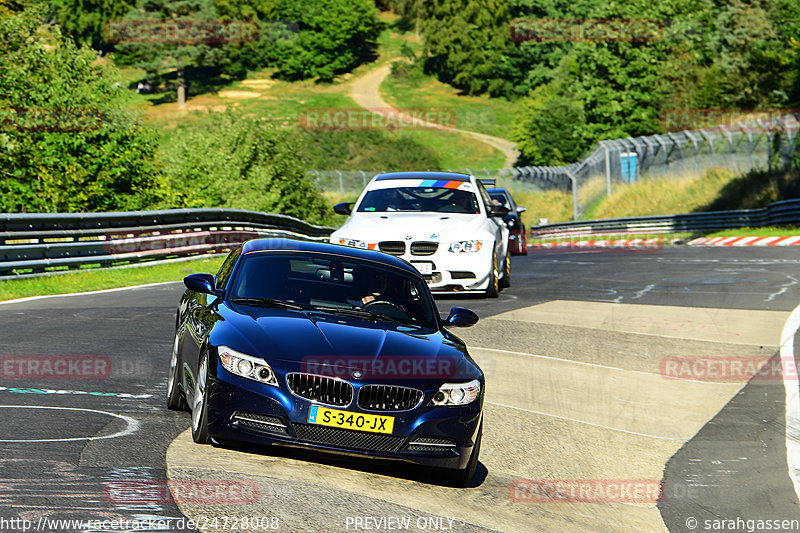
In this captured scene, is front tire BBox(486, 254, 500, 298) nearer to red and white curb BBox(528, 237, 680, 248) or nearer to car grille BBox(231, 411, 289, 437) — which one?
car grille BBox(231, 411, 289, 437)

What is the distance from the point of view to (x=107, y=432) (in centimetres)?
671

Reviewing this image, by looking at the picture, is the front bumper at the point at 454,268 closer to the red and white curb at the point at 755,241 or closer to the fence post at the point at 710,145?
the red and white curb at the point at 755,241

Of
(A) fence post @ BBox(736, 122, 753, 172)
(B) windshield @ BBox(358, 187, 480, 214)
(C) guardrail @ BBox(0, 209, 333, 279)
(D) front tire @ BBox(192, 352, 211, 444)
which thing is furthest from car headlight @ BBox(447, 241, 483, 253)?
(A) fence post @ BBox(736, 122, 753, 172)

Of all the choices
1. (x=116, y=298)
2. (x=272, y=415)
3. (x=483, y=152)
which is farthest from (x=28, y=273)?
(x=483, y=152)

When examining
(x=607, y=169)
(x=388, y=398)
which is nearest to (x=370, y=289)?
(x=388, y=398)

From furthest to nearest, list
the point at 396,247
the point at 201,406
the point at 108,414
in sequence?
1. the point at 396,247
2. the point at 108,414
3. the point at 201,406

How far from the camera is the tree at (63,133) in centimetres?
2477

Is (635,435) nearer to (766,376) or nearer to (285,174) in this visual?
(766,376)

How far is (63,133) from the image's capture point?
25812 mm

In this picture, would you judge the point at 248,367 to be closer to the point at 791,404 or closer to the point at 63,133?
the point at 791,404

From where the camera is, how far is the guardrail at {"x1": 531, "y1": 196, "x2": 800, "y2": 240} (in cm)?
3734

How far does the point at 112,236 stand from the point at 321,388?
15147 mm

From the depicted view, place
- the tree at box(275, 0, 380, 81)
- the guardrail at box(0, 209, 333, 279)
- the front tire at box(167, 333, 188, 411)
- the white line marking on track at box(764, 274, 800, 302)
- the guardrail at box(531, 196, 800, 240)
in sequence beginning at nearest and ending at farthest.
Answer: the front tire at box(167, 333, 188, 411) → the white line marking on track at box(764, 274, 800, 302) → the guardrail at box(0, 209, 333, 279) → the guardrail at box(531, 196, 800, 240) → the tree at box(275, 0, 380, 81)

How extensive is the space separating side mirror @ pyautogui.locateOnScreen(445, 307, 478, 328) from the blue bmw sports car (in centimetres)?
24
